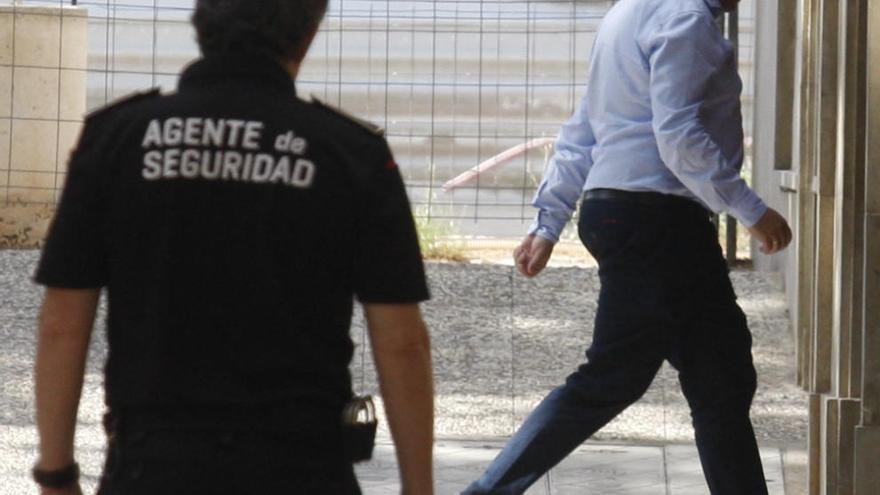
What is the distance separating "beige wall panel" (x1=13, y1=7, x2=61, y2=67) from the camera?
1159 centimetres

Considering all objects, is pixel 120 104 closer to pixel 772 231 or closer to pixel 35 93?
pixel 772 231

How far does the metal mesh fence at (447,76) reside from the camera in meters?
12.5

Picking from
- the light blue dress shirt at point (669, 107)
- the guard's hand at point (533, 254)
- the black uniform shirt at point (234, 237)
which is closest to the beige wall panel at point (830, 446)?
the light blue dress shirt at point (669, 107)

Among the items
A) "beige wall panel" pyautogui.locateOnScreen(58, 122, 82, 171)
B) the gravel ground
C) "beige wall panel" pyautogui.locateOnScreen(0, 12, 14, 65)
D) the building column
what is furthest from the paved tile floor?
"beige wall panel" pyautogui.locateOnScreen(0, 12, 14, 65)

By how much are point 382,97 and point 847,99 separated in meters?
7.47

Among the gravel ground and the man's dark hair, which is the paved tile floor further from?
the man's dark hair

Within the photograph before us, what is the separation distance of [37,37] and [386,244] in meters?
9.30

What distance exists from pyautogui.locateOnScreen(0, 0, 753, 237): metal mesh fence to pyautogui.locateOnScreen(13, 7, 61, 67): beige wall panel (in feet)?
2.01

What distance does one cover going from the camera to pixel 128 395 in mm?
2812

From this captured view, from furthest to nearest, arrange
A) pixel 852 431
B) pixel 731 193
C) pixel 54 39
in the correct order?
pixel 54 39 < pixel 852 431 < pixel 731 193

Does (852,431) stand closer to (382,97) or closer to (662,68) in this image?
(662,68)

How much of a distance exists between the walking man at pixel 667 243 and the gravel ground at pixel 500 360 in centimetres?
229

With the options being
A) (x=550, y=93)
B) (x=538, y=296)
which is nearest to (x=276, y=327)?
(x=538, y=296)

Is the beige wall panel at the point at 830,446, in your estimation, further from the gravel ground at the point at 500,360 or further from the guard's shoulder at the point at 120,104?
the guard's shoulder at the point at 120,104
